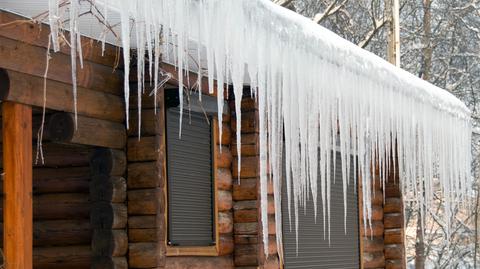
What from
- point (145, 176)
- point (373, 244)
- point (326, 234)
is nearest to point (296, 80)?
point (145, 176)

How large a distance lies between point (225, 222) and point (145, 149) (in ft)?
4.92

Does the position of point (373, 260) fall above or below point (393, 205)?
below

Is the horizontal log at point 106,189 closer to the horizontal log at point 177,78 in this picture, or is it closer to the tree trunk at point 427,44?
the horizontal log at point 177,78

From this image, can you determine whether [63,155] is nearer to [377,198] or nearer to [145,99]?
[145,99]

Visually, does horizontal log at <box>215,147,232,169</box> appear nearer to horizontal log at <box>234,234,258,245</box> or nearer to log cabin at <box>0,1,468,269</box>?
log cabin at <box>0,1,468,269</box>

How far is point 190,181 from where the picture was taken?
7441mm

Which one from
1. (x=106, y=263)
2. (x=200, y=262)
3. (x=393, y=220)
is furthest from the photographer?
(x=393, y=220)

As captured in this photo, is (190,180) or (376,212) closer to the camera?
(190,180)

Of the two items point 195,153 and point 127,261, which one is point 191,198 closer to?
point 195,153

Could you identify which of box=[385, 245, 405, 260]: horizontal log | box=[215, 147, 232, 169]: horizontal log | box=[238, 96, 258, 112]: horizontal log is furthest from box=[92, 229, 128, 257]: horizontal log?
box=[385, 245, 405, 260]: horizontal log

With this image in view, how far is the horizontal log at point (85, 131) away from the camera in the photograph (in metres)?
6.07

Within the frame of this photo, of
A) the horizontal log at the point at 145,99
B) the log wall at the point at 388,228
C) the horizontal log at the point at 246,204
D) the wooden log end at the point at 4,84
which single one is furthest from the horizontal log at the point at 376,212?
the wooden log end at the point at 4,84

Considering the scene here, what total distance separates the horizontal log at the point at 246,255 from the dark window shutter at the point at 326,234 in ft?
2.81

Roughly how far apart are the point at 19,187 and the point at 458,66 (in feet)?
50.5
